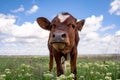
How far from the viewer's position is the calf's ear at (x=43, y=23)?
37.2 feet

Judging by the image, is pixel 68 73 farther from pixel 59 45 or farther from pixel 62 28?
pixel 62 28

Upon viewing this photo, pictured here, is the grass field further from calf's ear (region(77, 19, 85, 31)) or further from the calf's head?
calf's ear (region(77, 19, 85, 31))

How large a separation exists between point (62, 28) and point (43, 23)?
146cm

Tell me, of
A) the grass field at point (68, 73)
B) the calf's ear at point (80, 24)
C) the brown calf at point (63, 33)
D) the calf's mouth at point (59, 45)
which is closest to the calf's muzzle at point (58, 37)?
the brown calf at point (63, 33)

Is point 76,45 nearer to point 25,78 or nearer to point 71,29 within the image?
point 71,29

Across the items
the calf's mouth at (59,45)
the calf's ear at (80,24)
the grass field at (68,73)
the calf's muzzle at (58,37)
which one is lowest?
the grass field at (68,73)

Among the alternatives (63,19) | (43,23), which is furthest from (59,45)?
(43,23)

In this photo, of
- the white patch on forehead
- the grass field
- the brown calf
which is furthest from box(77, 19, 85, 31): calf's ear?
the grass field

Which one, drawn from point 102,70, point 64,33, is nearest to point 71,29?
point 64,33

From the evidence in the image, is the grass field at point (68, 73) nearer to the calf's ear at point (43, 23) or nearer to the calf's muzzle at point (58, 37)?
the calf's muzzle at point (58, 37)

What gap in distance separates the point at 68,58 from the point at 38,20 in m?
1.60

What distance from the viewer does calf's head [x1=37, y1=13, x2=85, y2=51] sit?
9.59 metres

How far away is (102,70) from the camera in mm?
12938

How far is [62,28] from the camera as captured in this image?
1012 centimetres
